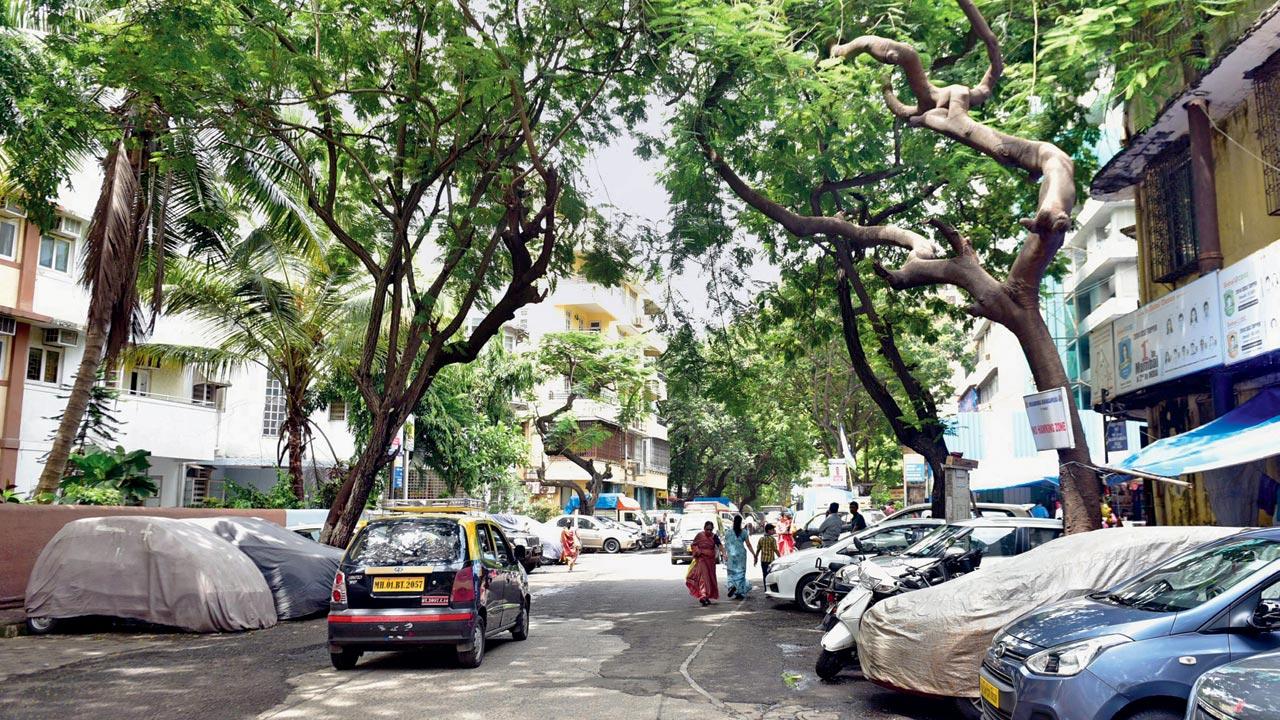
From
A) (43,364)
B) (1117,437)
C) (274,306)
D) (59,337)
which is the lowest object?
(1117,437)

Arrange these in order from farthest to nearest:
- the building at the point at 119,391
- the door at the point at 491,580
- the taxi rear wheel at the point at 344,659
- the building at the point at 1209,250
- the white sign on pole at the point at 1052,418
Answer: the building at the point at 119,391 → the building at the point at 1209,250 → the door at the point at 491,580 → the taxi rear wheel at the point at 344,659 → the white sign on pole at the point at 1052,418

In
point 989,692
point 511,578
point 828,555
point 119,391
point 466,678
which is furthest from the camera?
point 119,391

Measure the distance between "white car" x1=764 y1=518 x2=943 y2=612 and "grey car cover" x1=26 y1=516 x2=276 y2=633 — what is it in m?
8.51

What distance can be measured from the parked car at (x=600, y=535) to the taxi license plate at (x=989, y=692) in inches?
1235

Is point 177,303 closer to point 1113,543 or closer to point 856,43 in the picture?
point 856,43

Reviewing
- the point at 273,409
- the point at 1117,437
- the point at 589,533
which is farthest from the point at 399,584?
the point at 589,533

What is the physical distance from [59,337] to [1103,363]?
836 inches

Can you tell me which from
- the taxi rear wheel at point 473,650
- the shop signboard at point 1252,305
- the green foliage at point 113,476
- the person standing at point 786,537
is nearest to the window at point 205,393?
the green foliage at point 113,476

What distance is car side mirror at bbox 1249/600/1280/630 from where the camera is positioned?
204 inches

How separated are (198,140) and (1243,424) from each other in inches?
623

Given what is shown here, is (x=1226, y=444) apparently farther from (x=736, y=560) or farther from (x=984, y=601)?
(x=736, y=560)

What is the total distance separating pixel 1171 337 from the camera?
1392cm

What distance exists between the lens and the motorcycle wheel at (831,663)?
31.2ft

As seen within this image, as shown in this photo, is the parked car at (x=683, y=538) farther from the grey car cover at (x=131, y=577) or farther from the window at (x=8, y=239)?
the window at (x=8, y=239)
